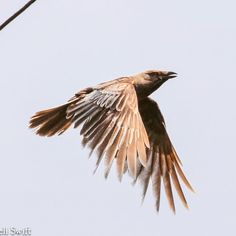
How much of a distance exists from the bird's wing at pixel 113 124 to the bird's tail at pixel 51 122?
429 mm

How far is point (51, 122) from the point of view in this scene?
8.34 meters

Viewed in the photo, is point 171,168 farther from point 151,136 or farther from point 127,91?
point 127,91

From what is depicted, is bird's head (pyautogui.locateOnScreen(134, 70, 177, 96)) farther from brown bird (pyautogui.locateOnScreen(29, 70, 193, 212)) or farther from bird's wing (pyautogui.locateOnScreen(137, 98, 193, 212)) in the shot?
bird's wing (pyautogui.locateOnScreen(137, 98, 193, 212))

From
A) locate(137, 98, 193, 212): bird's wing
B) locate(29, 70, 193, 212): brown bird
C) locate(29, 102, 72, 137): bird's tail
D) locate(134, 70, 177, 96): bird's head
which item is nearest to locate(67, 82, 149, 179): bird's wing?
locate(29, 70, 193, 212): brown bird

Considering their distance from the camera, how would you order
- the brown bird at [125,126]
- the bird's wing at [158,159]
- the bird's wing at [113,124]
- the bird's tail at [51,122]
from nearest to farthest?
the bird's wing at [113,124]
the brown bird at [125,126]
the bird's tail at [51,122]
the bird's wing at [158,159]

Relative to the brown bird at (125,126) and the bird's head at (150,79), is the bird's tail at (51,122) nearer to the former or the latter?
the brown bird at (125,126)

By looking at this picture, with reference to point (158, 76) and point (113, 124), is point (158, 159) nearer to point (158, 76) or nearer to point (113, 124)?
point (158, 76)

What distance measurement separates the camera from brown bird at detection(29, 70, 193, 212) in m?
6.52

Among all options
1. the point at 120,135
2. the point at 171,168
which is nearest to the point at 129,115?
the point at 120,135

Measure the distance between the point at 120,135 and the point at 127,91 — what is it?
103 centimetres

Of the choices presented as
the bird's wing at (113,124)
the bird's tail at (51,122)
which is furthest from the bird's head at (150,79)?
the bird's tail at (51,122)

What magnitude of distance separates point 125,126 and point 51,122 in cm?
175

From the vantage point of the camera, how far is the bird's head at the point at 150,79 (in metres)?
8.77

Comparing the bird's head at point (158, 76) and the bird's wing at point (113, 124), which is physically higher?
the bird's head at point (158, 76)
